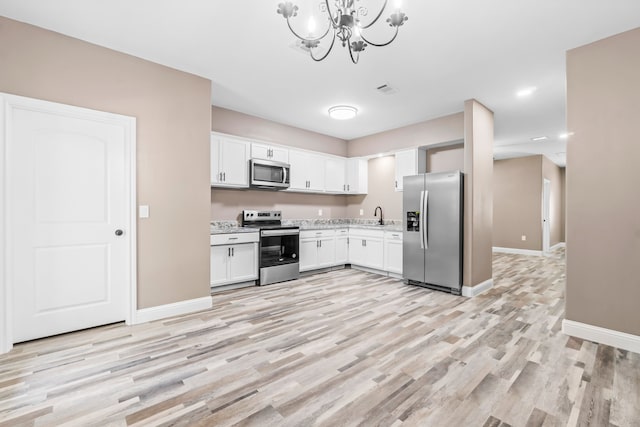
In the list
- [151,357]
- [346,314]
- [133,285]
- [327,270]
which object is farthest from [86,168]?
[327,270]

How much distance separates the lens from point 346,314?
3240 millimetres

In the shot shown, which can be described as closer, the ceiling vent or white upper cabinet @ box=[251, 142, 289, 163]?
the ceiling vent

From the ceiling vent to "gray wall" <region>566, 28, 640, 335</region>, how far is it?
175 centimetres

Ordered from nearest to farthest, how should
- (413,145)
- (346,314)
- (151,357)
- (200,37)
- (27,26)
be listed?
(151,357)
(27,26)
(200,37)
(346,314)
(413,145)

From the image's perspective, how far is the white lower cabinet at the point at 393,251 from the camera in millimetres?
4805

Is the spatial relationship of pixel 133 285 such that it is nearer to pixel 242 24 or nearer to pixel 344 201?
pixel 242 24

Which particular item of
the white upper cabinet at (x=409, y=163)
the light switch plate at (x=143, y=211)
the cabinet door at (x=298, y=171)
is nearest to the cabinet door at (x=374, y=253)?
the white upper cabinet at (x=409, y=163)

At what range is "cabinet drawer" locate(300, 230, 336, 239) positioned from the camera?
5.02 metres

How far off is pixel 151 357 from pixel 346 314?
1.91m

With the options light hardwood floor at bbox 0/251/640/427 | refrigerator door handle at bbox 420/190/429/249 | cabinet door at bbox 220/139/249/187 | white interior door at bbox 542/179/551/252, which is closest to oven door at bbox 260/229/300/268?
cabinet door at bbox 220/139/249/187

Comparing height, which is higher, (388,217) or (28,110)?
(28,110)

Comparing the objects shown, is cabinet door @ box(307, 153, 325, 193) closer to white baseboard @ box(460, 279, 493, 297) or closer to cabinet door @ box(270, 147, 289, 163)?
cabinet door @ box(270, 147, 289, 163)

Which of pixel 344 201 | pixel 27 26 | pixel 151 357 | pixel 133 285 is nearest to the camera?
pixel 151 357

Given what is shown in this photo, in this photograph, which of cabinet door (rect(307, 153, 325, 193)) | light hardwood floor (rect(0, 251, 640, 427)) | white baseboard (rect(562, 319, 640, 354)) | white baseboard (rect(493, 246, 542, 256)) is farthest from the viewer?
white baseboard (rect(493, 246, 542, 256))
